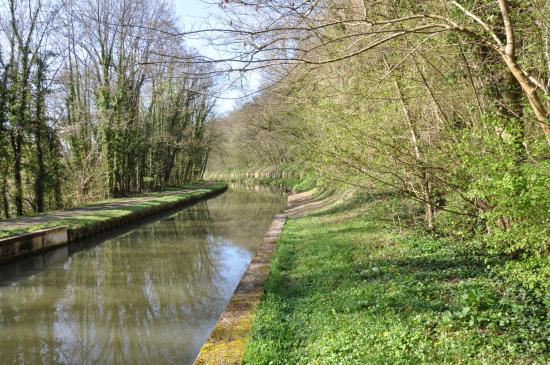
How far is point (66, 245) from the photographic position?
13094 millimetres

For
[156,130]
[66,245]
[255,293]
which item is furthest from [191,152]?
[255,293]

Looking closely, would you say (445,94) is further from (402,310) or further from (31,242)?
(31,242)

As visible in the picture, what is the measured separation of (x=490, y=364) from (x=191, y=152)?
38301 millimetres

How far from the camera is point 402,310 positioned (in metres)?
5.10

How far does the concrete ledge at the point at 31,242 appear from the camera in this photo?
1058cm

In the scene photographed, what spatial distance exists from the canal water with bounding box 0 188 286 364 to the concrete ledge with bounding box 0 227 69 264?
29cm

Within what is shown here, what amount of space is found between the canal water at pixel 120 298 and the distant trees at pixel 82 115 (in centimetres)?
513

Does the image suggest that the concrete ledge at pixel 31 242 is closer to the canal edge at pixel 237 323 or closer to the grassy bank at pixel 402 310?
the canal edge at pixel 237 323

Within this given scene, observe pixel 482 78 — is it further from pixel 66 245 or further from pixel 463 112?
pixel 66 245

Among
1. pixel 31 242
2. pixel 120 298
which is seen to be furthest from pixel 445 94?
pixel 31 242

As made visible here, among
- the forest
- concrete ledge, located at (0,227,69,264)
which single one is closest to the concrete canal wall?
concrete ledge, located at (0,227,69,264)

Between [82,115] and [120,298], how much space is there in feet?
57.4

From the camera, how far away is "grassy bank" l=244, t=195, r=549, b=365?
13.1 ft

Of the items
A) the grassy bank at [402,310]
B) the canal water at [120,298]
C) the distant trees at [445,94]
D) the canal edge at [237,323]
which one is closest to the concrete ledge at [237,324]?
the canal edge at [237,323]
